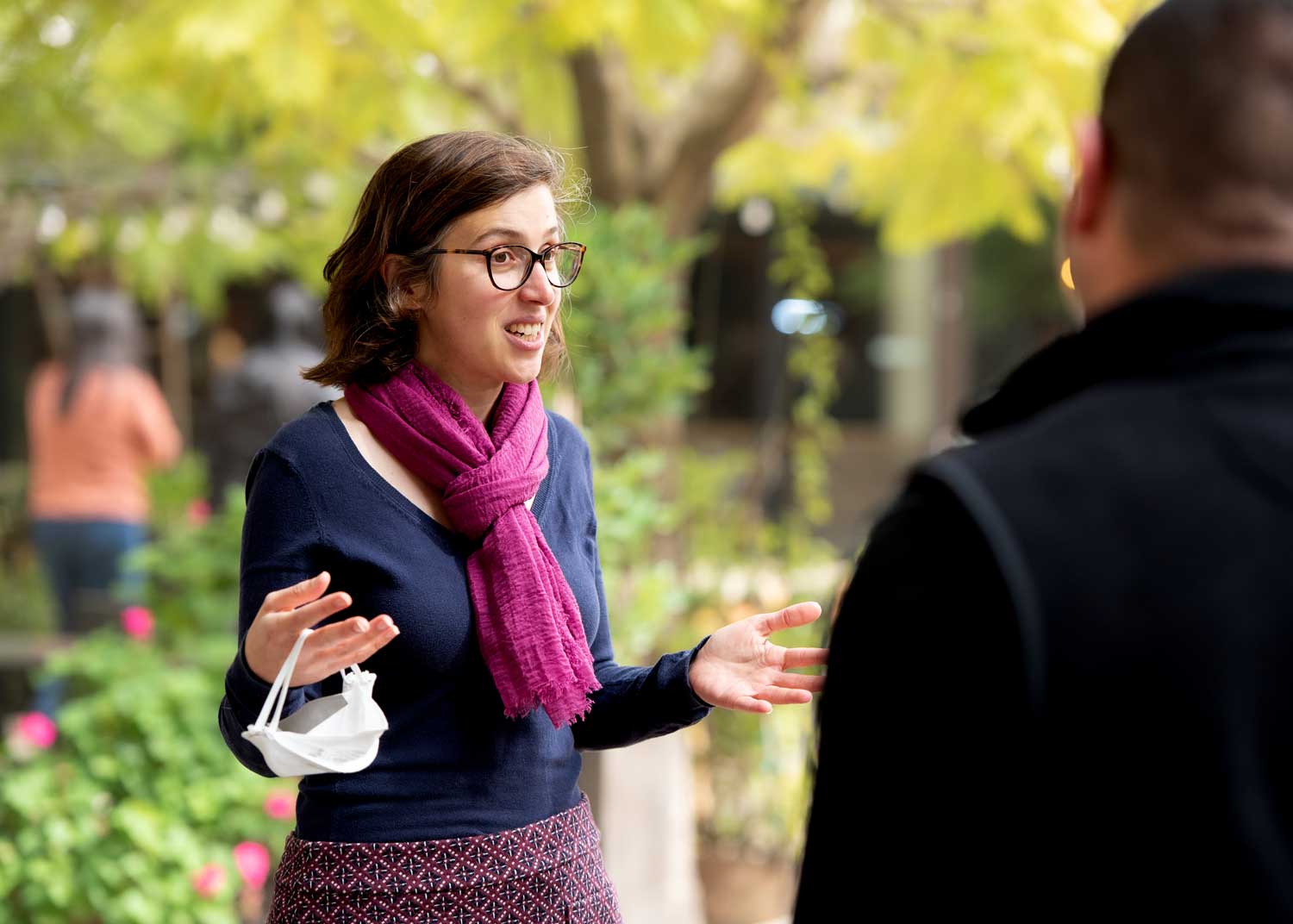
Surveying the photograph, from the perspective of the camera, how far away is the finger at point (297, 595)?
1.65m

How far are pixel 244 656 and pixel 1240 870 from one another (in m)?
1.25

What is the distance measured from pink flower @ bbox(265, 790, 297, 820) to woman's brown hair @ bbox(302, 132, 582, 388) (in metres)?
2.43

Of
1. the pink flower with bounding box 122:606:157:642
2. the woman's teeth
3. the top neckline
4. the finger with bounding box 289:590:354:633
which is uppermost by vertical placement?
the woman's teeth

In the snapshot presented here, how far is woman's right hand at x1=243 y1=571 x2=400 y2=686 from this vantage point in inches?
65.5

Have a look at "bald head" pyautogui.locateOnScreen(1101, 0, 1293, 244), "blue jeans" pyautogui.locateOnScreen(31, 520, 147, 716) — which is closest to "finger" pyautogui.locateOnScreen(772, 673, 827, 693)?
"bald head" pyautogui.locateOnScreen(1101, 0, 1293, 244)

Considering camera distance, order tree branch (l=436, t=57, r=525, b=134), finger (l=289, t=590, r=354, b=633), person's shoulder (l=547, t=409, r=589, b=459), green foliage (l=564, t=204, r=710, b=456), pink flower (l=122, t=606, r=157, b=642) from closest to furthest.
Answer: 1. finger (l=289, t=590, r=354, b=633)
2. person's shoulder (l=547, t=409, r=589, b=459)
3. green foliage (l=564, t=204, r=710, b=456)
4. pink flower (l=122, t=606, r=157, b=642)
5. tree branch (l=436, t=57, r=525, b=134)

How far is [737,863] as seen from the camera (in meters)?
5.37

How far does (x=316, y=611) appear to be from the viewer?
66.3 inches

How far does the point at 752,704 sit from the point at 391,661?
500 mm

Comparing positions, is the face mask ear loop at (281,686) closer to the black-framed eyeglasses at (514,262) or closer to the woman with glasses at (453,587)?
the woman with glasses at (453,587)

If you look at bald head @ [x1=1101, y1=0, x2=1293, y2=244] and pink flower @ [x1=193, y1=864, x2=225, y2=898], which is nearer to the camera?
bald head @ [x1=1101, y1=0, x2=1293, y2=244]

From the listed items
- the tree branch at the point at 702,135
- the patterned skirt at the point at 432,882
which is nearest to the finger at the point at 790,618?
the patterned skirt at the point at 432,882

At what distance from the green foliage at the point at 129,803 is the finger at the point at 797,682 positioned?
2.71 meters

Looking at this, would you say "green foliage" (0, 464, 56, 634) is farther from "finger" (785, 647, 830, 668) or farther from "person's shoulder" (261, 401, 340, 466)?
"finger" (785, 647, 830, 668)
